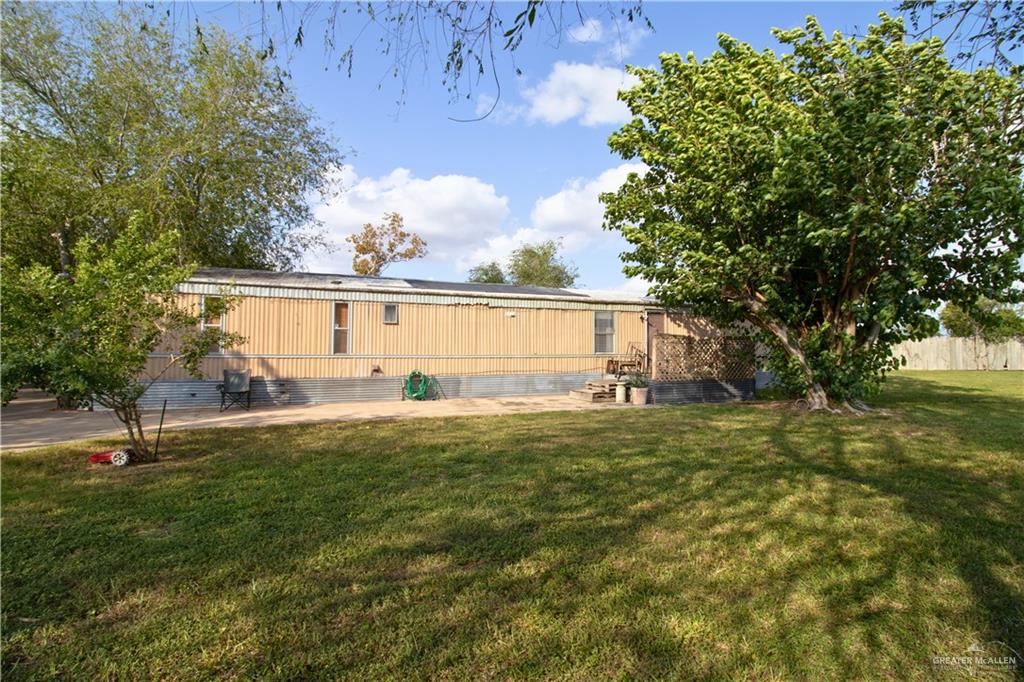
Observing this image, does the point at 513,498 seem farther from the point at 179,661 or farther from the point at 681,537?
the point at 179,661

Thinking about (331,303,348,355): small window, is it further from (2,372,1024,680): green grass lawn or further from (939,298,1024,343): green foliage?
(939,298,1024,343): green foliage

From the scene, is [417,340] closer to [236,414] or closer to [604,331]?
[236,414]

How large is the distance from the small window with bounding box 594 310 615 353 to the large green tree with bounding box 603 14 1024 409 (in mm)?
3307

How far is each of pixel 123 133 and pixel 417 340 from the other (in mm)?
9379

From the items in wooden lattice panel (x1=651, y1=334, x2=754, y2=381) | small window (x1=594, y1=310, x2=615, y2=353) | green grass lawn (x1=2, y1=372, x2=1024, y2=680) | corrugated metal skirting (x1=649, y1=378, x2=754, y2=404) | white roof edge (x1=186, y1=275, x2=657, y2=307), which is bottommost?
green grass lawn (x1=2, y1=372, x2=1024, y2=680)

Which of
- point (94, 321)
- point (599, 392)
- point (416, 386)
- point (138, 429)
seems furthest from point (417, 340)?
point (94, 321)

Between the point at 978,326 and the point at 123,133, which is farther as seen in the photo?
the point at 978,326

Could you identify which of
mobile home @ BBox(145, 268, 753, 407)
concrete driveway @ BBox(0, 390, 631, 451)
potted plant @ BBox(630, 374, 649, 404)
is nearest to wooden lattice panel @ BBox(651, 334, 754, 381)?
potted plant @ BBox(630, 374, 649, 404)

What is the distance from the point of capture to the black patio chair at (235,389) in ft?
34.4

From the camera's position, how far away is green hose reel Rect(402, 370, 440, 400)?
40.4 feet

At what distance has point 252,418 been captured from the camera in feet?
29.9

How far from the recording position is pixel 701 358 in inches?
541

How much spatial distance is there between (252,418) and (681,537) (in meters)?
8.07

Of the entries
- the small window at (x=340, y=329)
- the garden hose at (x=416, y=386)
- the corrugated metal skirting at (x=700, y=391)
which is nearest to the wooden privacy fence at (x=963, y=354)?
Answer: the corrugated metal skirting at (x=700, y=391)
